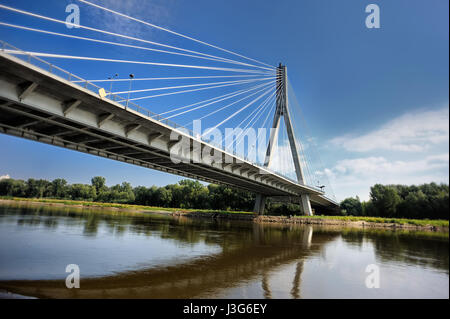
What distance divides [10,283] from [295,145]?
4531cm

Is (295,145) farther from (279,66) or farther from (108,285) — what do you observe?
(108,285)

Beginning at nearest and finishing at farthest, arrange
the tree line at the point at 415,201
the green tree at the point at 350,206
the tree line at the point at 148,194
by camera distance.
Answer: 1. the tree line at the point at 415,201
2. the green tree at the point at 350,206
3. the tree line at the point at 148,194

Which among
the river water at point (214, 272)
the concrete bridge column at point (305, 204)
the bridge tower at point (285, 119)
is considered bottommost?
the river water at point (214, 272)

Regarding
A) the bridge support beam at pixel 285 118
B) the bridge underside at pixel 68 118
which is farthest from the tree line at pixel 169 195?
the bridge underside at pixel 68 118

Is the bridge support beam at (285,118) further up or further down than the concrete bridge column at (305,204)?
further up

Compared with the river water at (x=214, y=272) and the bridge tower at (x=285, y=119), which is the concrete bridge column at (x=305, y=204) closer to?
the bridge tower at (x=285, y=119)

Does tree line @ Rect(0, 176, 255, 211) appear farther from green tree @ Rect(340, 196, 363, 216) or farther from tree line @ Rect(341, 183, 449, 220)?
tree line @ Rect(341, 183, 449, 220)

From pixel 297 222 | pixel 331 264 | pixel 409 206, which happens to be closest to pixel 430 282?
pixel 409 206

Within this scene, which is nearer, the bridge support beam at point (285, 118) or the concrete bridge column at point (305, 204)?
the bridge support beam at point (285, 118)

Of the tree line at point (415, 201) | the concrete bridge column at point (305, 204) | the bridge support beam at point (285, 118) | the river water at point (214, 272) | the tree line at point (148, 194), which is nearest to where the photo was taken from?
the tree line at point (415, 201)

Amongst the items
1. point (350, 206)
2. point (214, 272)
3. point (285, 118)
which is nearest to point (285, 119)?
point (285, 118)

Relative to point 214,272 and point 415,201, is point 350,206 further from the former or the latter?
point 214,272

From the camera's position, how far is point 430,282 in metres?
8.09
